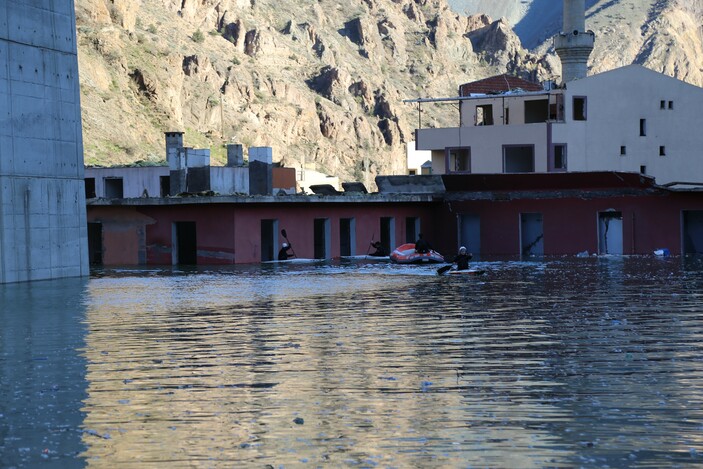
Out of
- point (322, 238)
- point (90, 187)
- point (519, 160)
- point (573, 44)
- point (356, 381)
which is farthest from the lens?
point (573, 44)

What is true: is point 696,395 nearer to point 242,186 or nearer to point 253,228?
point 253,228

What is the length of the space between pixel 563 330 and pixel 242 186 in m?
42.3

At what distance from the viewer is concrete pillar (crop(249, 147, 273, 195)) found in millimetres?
61156

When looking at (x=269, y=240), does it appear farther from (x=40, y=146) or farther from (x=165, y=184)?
(x=40, y=146)

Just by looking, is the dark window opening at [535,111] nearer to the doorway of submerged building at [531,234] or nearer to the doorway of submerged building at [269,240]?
the doorway of submerged building at [531,234]

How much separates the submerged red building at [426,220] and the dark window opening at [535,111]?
944cm

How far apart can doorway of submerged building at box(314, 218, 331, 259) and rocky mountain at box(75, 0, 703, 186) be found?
39.3 meters

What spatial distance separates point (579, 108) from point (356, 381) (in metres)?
51.3

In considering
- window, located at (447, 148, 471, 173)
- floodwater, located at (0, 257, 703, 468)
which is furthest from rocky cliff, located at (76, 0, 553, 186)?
floodwater, located at (0, 257, 703, 468)

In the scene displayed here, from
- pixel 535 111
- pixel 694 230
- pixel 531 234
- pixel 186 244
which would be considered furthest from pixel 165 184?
pixel 694 230

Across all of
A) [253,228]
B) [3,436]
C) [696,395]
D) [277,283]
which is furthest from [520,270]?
[3,436]

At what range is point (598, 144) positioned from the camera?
66.1m

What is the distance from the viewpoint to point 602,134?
66000 mm

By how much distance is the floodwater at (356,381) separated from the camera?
13.0m
